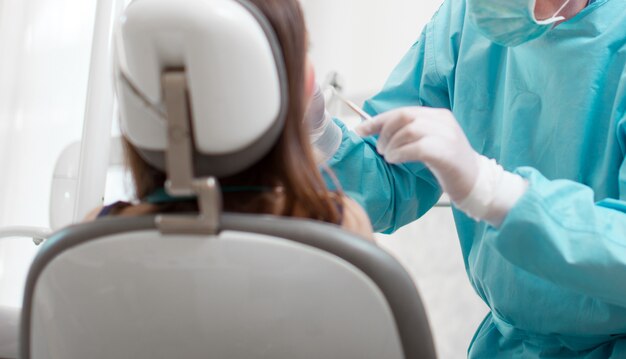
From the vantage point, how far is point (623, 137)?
3.48 ft

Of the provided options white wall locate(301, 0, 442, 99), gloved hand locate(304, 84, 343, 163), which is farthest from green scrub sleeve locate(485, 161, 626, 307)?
white wall locate(301, 0, 442, 99)

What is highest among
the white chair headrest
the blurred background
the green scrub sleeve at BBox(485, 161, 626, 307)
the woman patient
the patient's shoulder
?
the white chair headrest

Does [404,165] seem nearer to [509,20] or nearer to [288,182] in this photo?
[509,20]

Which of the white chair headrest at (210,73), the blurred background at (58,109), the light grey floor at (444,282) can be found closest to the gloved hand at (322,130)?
the white chair headrest at (210,73)

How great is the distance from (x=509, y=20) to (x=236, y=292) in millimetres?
703

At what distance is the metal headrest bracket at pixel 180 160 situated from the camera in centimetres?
62

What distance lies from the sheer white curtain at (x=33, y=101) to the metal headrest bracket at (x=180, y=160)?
6.13 ft

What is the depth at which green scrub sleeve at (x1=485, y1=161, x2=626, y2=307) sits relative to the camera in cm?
82

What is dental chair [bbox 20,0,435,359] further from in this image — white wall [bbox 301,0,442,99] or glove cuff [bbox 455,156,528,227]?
white wall [bbox 301,0,442,99]

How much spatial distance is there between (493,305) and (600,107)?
374 mm

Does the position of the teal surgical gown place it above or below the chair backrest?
below

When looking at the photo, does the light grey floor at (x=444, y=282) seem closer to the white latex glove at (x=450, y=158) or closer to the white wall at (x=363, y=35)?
the white wall at (x=363, y=35)

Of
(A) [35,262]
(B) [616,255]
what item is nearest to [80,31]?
(A) [35,262]

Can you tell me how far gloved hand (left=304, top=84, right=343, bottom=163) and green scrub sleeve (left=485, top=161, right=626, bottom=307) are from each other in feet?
1.53
